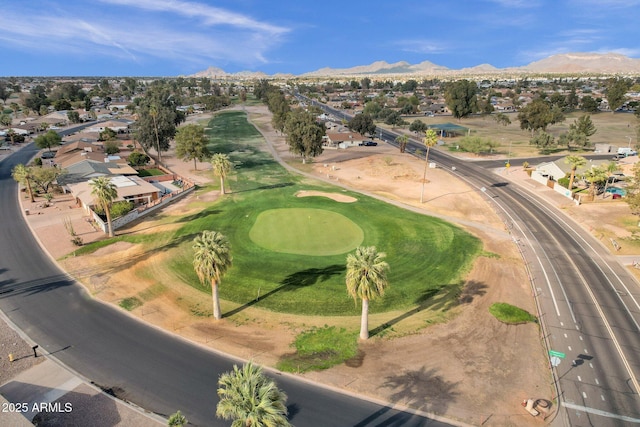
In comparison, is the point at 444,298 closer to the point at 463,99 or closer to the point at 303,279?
the point at 303,279

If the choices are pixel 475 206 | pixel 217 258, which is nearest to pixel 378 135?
pixel 475 206

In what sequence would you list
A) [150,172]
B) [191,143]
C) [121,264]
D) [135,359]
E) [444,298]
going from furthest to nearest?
[150,172], [191,143], [121,264], [444,298], [135,359]

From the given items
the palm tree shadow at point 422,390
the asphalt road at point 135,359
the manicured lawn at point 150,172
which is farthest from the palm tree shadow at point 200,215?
the palm tree shadow at point 422,390

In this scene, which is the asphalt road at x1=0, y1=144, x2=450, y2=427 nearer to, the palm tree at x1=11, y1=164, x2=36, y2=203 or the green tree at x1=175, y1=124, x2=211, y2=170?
the palm tree at x1=11, y1=164, x2=36, y2=203

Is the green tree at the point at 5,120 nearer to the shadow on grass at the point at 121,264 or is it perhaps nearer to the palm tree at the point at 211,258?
the shadow on grass at the point at 121,264


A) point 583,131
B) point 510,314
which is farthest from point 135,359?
point 583,131

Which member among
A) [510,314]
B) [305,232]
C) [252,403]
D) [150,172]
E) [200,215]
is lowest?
[510,314]
